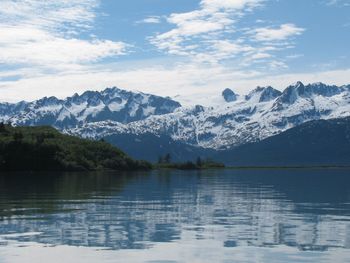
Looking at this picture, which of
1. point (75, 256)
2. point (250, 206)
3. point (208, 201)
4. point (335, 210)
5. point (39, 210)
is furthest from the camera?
point (208, 201)

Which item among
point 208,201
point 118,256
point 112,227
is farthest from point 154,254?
point 208,201

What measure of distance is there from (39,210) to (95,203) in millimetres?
9459

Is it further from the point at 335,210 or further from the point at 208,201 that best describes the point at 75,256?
the point at 208,201

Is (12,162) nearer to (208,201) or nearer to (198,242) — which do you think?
(208,201)

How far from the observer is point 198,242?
36.0 meters

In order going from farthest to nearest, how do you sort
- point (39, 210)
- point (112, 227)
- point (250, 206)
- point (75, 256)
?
point (250, 206) < point (39, 210) < point (112, 227) < point (75, 256)

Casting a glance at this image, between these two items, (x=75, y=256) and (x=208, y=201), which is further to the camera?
(x=208, y=201)

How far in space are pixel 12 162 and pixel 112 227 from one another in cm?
16171

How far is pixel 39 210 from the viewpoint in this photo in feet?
176

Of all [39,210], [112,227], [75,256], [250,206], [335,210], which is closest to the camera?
[75,256]

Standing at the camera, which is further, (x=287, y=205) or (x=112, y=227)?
(x=287, y=205)

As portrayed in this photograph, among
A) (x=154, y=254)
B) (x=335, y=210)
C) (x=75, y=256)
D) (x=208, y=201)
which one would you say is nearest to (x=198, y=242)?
(x=154, y=254)

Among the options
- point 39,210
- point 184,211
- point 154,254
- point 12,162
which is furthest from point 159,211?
point 12,162

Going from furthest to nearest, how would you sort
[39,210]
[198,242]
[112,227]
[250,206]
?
[250,206] → [39,210] → [112,227] → [198,242]
